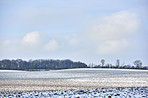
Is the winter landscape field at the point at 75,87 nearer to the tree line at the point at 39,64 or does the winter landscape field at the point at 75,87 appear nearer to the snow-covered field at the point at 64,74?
the snow-covered field at the point at 64,74

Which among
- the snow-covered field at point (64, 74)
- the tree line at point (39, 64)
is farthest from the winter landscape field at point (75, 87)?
the tree line at point (39, 64)

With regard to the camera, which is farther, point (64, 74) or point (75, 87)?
Answer: point (64, 74)

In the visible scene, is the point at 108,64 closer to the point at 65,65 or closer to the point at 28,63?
the point at 65,65

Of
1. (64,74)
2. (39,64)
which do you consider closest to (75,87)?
(64,74)

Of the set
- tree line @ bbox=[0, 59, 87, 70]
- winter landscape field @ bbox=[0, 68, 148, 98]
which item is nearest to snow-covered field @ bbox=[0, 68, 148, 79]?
winter landscape field @ bbox=[0, 68, 148, 98]

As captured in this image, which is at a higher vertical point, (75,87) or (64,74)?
(64,74)

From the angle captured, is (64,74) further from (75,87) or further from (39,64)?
(39,64)

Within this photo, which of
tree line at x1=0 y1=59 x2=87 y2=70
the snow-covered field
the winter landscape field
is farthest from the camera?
tree line at x1=0 y1=59 x2=87 y2=70

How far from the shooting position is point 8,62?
16725cm

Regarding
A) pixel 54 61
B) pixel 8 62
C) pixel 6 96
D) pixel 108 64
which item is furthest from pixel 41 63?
pixel 6 96

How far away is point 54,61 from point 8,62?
97.5ft

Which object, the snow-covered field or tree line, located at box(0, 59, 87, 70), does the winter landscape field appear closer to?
the snow-covered field

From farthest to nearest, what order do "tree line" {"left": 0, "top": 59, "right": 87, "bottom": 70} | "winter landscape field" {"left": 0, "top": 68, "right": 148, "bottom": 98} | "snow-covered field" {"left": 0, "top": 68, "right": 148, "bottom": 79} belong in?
"tree line" {"left": 0, "top": 59, "right": 87, "bottom": 70}, "snow-covered field" {"left": 0, "top": 68, "right": 148, "bottom": 79}, "winter landscape field" {"left": 0, "top": 68, "right": 148, "bottom": 98}

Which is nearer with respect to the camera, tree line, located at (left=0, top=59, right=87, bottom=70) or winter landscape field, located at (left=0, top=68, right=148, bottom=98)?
winter landscape field, located at (left=0, top=68, right=148, bottom=98)
